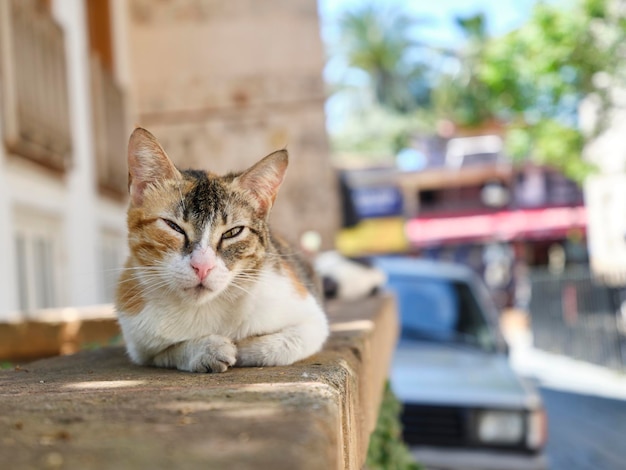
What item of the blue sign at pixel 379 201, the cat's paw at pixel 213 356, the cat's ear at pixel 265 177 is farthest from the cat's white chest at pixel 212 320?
the blue sign at pixel 379 201

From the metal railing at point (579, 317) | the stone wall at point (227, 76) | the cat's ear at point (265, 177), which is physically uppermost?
the stone wall at point (227, 76)

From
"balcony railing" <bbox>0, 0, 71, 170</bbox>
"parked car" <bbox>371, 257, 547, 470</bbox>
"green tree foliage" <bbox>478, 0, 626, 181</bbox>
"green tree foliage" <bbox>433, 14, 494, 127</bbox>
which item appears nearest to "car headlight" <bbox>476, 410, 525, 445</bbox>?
"parked car" <bbox>371, 257, 547, 470</bbox>

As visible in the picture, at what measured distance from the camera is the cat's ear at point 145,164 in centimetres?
217

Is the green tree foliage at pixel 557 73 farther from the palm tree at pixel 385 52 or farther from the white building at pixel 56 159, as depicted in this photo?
the palm tree at pixel 385 52

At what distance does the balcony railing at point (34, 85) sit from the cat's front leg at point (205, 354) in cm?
423

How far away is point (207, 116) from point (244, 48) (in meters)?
1.06

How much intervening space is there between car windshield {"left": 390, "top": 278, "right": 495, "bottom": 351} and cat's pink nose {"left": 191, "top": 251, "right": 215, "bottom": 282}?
4711 mm

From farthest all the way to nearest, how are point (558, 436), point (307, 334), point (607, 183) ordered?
point (607, 183) → point (558, 436) → point (307, 334)

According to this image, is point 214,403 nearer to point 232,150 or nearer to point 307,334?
point 307,334

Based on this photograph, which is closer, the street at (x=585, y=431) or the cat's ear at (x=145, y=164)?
the cat's ear at (x=145, y=164)

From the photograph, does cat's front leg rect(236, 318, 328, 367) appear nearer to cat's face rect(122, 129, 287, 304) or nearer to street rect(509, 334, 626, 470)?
cat's face rect(122, 129, 287, 304)

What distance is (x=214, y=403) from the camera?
1.23m

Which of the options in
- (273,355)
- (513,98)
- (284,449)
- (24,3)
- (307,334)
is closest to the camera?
(284,449)

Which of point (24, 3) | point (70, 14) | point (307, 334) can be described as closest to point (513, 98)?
point (70, 14)
